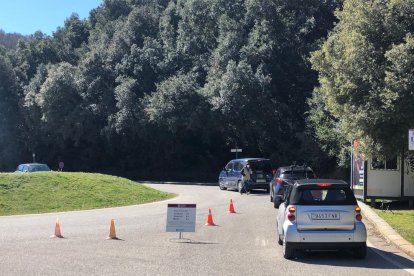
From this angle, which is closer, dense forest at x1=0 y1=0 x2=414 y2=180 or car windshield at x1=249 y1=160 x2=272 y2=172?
car windshield at x1=249 y1=160 x2=272 y2=172

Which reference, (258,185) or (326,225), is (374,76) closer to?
(326,225)

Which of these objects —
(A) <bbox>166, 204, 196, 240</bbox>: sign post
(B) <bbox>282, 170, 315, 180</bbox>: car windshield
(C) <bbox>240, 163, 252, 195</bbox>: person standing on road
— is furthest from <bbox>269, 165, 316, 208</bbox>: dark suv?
(A) <bbox>166, 204, 196, 240</bbox>: sign post

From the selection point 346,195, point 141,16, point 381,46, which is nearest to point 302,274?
point 346,195

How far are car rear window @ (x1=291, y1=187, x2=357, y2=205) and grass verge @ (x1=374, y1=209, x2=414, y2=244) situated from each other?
103 inches

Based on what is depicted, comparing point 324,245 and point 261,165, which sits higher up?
point 261,165

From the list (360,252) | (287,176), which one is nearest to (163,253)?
(360,252)

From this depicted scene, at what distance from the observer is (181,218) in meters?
13.9

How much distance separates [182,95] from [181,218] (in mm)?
37515

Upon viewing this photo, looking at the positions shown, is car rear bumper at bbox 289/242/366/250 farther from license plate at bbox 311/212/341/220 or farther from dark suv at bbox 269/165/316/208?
dark suv at bbox 269/165/316/208

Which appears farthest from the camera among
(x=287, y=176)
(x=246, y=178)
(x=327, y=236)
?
(x=246, y=178)

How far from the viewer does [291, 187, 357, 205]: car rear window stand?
11.1 metres

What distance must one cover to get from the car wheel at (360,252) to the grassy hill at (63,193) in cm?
1544

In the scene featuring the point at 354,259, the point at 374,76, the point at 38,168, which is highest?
the point at 374,76

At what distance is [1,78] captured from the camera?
68.7 metres
